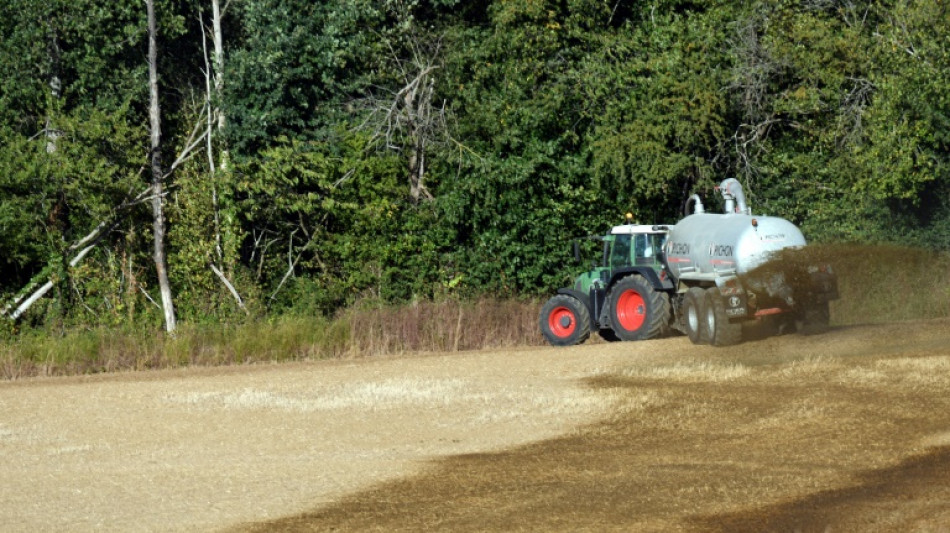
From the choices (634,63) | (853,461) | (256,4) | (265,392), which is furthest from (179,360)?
(853,461)

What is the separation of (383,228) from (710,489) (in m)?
20.8

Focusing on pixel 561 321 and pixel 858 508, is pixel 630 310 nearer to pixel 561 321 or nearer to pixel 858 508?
pixel 561 321

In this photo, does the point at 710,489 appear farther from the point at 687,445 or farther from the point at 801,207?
the point at 801,207

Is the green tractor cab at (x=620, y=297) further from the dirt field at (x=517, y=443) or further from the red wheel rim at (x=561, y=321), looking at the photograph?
the dirt field at (x=517, y=443)

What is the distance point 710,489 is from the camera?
13.7m

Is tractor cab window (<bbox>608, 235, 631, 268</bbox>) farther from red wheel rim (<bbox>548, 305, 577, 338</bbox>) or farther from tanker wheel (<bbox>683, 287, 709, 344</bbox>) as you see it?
tanker wheel (<bbox>683, 287, 709, 344</bbox>)

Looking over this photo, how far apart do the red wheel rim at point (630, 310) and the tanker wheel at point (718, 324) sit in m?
2.55

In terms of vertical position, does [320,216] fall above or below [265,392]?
above

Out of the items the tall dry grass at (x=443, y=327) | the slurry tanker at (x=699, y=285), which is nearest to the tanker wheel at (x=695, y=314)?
the slurry tanker at (x=699, y=285)

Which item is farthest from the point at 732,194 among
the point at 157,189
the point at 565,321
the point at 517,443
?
the point at 157,189

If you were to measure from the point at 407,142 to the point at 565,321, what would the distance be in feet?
26.9

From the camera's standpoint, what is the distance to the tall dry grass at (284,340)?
2820 cm

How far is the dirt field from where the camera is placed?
1312 centimetres

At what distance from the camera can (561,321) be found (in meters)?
28.5
